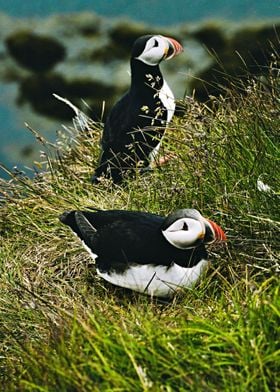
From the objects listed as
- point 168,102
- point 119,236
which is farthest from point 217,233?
point 168,102

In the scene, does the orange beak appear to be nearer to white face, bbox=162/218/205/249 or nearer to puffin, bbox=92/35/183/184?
white face, bbox=162/218/205/249

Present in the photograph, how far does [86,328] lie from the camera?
135 inches

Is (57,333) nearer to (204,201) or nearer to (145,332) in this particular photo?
(145,332)

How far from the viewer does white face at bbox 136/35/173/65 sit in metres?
6.01

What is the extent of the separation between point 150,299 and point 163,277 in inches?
7.4

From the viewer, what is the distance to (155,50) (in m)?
6.02

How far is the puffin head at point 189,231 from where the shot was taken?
4314mm

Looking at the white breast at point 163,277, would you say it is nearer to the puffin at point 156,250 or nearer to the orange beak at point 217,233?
the puffin at point 156,250

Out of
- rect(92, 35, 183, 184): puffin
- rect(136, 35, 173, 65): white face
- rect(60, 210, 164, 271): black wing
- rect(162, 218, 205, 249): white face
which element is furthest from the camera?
rect(136, 35, 173, 65): white face

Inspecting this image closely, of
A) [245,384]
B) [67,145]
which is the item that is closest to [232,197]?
[245,384]

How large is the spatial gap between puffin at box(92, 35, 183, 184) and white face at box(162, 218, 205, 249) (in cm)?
142

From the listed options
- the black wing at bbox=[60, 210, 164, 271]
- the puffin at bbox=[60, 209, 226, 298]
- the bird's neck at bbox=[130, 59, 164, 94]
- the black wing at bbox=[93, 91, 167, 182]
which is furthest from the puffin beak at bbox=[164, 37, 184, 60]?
the puffin at bbox=[60, 209, 226, 298]

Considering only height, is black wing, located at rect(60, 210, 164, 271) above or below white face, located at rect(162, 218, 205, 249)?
below

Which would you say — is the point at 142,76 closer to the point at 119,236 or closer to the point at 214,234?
the point at 119,236
